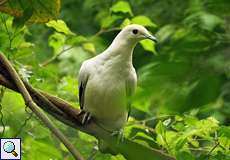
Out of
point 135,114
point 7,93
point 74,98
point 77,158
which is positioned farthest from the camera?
point 135,114

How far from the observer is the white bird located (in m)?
1.96

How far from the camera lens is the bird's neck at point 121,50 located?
1973 mm

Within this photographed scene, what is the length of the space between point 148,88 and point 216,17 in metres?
0.10

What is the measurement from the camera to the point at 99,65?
202 cm

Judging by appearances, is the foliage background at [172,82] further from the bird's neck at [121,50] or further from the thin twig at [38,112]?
the bird's neck at [121,50]

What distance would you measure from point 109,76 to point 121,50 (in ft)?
0.34

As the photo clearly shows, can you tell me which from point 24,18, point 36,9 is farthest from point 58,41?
point 24,18

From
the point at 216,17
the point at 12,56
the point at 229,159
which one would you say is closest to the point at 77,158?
the point at 229,159

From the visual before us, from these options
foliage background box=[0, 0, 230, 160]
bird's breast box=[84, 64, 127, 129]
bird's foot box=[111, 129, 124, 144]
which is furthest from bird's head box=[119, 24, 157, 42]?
bird's foot box=[111, 129, 124, 144]

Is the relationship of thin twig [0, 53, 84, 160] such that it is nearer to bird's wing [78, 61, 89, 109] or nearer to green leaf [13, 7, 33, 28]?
green leaf [13, 7, 33, 28]

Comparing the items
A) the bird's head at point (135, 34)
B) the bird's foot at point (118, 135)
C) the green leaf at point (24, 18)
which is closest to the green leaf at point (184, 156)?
the bird's foot at point (118, 135)

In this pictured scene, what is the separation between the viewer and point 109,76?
6.46 feet

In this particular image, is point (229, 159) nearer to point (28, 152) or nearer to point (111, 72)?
point (28, 152)

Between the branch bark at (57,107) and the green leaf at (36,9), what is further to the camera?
the branch bark at (57,107)
